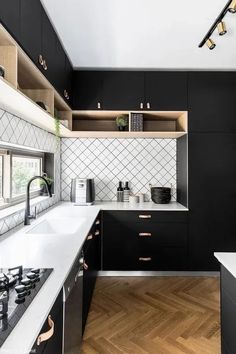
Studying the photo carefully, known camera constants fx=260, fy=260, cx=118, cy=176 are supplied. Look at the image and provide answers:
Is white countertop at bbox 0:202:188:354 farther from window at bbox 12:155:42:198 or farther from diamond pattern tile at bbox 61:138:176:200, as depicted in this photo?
diamond pattern tile at bbox 61:138:176:200

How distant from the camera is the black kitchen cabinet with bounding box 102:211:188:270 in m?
2.93

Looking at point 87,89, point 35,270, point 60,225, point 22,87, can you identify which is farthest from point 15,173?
point 35,270

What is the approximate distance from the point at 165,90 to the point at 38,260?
97.8 inches

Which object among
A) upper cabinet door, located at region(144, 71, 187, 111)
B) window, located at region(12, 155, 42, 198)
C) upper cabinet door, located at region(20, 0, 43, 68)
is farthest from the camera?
upper cabinet door, located at region(144, 71, 187, 111)

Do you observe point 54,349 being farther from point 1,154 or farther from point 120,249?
point 120,249

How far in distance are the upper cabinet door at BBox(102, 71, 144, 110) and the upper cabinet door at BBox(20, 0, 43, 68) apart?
1344 mm

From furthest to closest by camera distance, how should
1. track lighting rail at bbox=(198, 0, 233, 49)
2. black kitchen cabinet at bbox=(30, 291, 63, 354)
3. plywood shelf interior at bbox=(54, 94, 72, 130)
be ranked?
plywood shelf interior at bbox=(54, 94, 72, 130), track lighting rail at bbox=(198, 0, 233, 49), black kitchen cabinet at bbox=(30, 291, 63, 354)

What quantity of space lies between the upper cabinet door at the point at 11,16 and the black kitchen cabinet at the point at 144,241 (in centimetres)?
200

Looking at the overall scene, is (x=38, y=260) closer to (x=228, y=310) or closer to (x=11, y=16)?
(x=228, y=310)

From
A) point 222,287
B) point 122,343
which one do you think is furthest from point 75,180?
point 222,287

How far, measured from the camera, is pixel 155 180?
3467mm

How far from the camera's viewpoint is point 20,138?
209cm

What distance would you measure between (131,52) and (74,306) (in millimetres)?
2289

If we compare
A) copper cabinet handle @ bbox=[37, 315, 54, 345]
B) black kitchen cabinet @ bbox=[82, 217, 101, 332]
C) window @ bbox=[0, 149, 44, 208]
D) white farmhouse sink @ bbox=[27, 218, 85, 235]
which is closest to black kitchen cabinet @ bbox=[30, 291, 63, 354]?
copper cabinet handle @ bbox=[37, 315, 54, 345]
